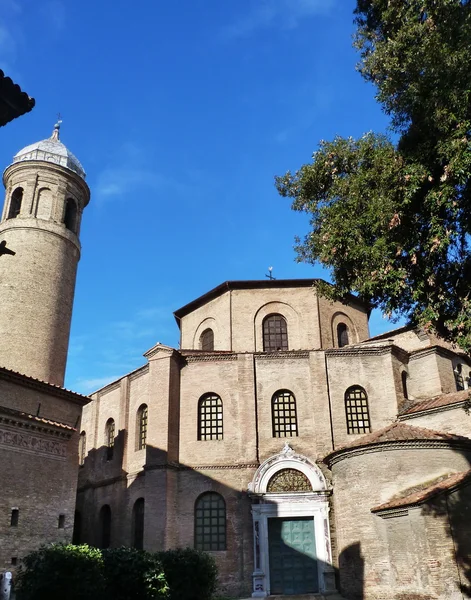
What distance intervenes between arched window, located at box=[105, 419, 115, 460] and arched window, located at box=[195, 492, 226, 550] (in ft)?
15.8

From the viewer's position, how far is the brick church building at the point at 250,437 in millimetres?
14789

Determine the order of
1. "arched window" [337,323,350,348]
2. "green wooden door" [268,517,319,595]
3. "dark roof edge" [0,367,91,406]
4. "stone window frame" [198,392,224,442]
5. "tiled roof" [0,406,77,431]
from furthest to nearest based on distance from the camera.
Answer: "arched window" [337,323,350,348]
"stone window frame" [198,392,224,442]
"green wooden door" [268,517,319,595]
"dark roof edge" [0,367,91,406]
"tiled roof" [0,406,77,431]

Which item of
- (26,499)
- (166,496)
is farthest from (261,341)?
(26,499)

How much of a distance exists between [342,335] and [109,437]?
34.1 ft

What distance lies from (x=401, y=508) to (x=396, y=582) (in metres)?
1.86

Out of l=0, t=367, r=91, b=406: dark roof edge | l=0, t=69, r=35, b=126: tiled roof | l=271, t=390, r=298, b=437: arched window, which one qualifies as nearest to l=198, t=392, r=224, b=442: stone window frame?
l=271, t=390, r=298, b=437: arched window

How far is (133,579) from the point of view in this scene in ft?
40.8

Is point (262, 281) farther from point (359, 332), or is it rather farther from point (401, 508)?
point (401, 508)

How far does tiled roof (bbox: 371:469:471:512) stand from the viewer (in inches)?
579

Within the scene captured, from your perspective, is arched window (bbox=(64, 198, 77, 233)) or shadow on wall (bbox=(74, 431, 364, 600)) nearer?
shadow on wall (bbox=(74, 431, 364, 600))

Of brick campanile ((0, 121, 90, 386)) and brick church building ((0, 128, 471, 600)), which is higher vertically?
brick campanile ((0, 121, 90, 386))

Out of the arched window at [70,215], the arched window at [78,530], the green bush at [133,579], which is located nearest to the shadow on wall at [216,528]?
the arched window at [78,530]

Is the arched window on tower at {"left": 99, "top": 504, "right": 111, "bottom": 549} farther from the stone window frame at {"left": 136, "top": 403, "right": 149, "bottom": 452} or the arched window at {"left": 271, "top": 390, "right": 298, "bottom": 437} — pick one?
the arched window at {"left": 271, "top": 390, "right": 298, "bottom": 437}

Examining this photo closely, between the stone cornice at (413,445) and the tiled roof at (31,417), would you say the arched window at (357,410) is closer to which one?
the stone cornice at (413,445)
